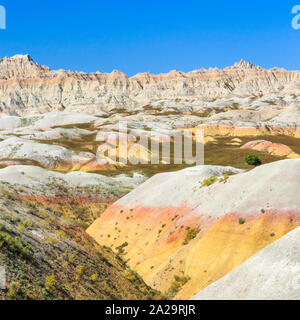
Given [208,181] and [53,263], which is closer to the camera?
[53,263]

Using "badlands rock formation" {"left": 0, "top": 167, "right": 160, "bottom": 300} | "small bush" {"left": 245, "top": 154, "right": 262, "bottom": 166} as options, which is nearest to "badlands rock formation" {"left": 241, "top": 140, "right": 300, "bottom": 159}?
"small bush" {"left": 245, "top": 154, "right": 262, "bottom": 166}

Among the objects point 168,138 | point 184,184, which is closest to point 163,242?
point 184,184

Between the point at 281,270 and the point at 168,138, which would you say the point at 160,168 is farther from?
the point at 281,270

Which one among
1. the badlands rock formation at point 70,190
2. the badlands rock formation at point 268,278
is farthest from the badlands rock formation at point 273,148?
the badlands rock formation at point 268,278

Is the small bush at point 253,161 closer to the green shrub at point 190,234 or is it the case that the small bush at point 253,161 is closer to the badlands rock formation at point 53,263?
the green shrub at point 190,234

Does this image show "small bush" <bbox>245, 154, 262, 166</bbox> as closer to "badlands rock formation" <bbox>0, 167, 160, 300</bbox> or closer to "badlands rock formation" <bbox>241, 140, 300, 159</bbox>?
"badlands rock formation" <bbox>241, 140, 300, 159</bbox>

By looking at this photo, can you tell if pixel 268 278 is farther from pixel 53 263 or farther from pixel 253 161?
pixel 253 161

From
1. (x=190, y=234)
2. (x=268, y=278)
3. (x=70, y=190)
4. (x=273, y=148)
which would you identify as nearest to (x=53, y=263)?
(x=268, y=278)
